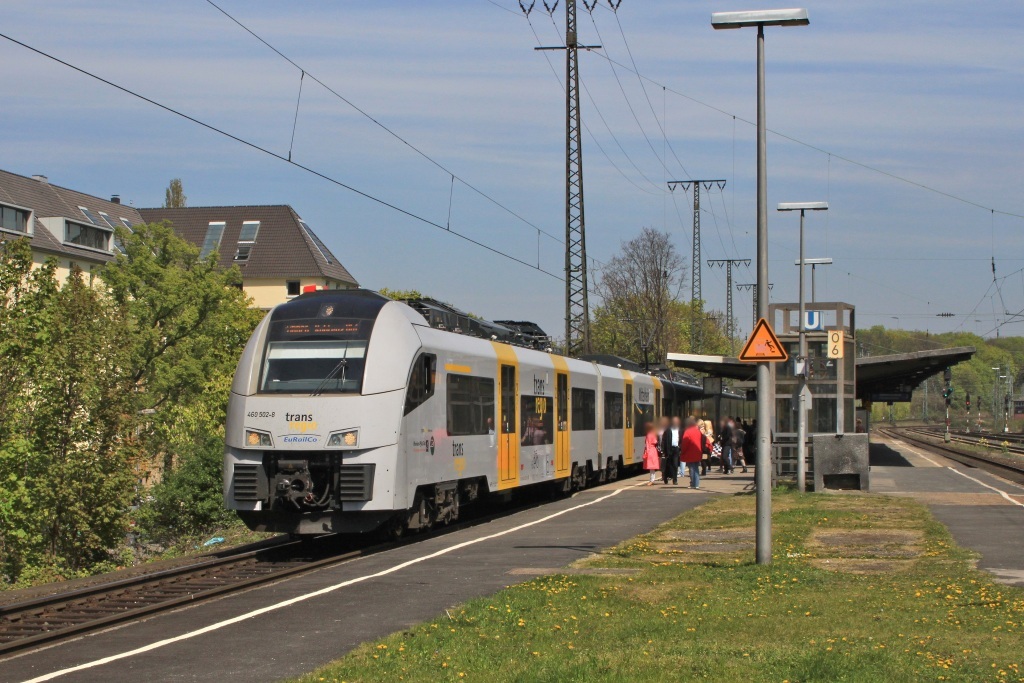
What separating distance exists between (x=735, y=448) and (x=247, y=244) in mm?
55145

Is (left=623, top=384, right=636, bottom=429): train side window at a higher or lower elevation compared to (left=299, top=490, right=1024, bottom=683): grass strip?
higher

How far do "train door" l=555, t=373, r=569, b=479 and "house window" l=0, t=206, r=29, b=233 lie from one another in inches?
1783

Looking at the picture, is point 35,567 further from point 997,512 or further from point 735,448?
point 997,512

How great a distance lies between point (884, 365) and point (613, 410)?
915 centimetres

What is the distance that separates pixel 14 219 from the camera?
65000 millimetres

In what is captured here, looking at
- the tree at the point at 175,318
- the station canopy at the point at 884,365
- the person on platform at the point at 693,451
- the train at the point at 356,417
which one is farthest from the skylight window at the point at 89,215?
the train at the point at 356,417

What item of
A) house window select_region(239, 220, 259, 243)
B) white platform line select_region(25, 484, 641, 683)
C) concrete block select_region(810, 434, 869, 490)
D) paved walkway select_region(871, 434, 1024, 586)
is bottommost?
white platform line select_region(25, 484, 641, 683)

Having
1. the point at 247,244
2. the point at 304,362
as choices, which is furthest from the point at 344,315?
the point at 247,244

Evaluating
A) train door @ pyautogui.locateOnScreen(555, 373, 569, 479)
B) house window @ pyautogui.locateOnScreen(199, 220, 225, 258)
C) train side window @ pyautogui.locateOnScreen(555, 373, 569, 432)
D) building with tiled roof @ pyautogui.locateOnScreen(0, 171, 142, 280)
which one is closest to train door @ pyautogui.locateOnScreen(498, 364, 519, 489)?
train door @ pyautogui.locateOnScreen(555, 373, 569, 479)

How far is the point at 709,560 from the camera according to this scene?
15.0m

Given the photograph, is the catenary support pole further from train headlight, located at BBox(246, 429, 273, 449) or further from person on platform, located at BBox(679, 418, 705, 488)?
person on platform, located at BBox(679, 418, 705, 488)

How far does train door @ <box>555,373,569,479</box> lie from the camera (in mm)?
26297

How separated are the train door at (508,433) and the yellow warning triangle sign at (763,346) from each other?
8457mm

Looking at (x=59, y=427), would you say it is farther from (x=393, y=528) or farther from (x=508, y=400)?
(x=393, y=528)
